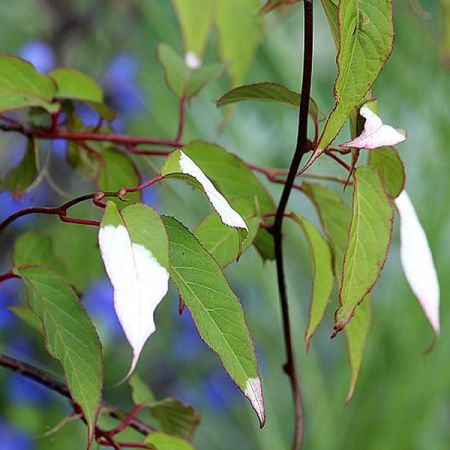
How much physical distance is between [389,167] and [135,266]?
105mm

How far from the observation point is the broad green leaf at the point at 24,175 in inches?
15.1

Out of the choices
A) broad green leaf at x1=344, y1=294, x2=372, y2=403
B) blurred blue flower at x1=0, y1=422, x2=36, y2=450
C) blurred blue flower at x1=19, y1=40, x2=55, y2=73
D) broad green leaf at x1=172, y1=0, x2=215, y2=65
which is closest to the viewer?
broad green leaf at x1=344, y1=294, x2=372, y2=403

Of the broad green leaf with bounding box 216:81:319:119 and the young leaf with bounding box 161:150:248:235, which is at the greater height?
the broad green leaf with bounding box 216:81:319:119

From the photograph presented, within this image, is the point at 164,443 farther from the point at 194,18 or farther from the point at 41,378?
the point at 194,18

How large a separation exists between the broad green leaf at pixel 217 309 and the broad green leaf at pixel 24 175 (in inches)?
5.9

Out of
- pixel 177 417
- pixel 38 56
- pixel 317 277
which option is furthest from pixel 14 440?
pixel 317 277

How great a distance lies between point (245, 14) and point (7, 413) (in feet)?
2.18

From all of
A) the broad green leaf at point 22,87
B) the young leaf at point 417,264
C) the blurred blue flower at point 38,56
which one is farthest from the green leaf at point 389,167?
the blurred blue flower at point 38,56

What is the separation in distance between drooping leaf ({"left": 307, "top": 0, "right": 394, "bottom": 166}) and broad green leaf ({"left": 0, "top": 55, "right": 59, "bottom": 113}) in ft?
0.45

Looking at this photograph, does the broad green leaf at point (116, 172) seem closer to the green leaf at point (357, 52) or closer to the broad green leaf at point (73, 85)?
the broad green leaf at point (73, 85)

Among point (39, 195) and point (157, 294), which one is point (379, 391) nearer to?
point (39, 195)

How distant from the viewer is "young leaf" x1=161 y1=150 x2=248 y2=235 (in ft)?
0.76

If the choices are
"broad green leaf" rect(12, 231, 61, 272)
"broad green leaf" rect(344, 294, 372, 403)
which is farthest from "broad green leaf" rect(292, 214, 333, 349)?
"broad green leaf" rect(12, 231, 61, 272)

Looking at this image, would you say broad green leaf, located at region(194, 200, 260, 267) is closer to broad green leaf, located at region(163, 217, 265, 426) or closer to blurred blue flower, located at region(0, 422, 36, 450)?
broad green leaf, located at region(163, 217, 265, 426)
